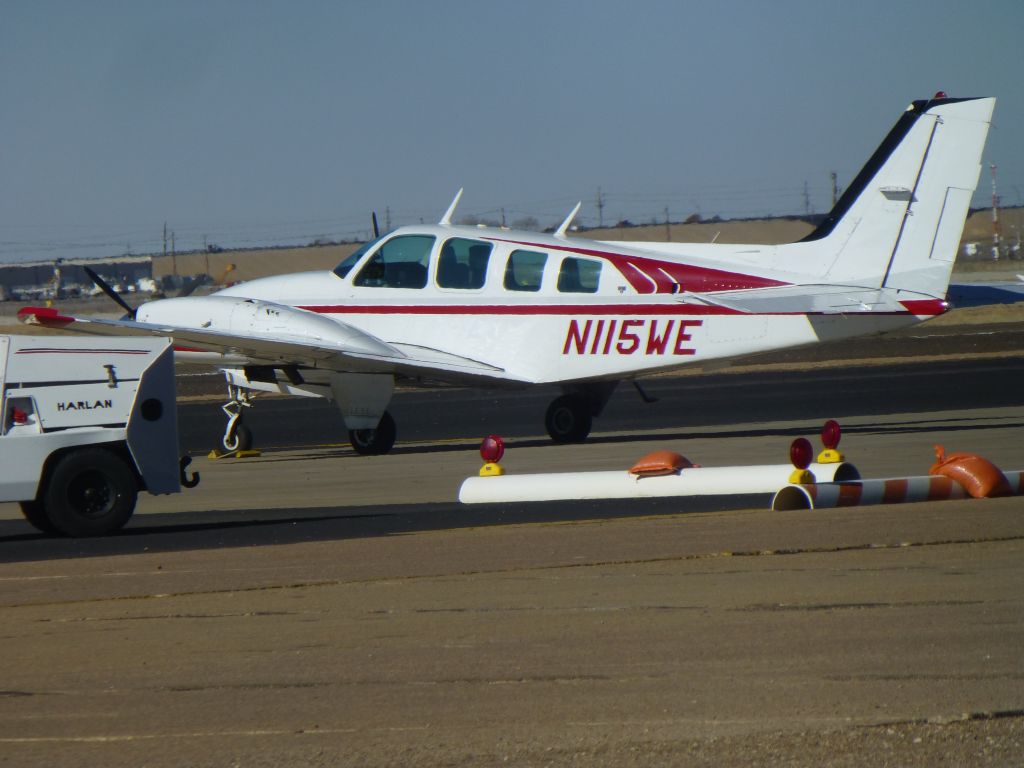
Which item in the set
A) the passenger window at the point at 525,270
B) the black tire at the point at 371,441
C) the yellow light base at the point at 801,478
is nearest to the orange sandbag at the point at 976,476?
the yellow light base at the point at 801,478

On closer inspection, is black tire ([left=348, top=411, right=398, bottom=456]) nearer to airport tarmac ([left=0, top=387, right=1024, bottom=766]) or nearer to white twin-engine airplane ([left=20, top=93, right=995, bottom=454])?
white twin-engine airplane ([left=20, top=93, right=995, bottom=454])

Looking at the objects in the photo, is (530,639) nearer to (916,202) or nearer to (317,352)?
(317,352)

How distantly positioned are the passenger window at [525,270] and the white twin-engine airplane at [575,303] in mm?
19

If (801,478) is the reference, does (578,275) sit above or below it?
above

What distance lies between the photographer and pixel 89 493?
10.7 meters

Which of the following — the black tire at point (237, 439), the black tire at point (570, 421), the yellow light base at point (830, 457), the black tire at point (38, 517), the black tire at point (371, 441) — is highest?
the yellow light base at point (830, 457)

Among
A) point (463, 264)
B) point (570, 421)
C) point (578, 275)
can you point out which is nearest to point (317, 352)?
point (463, 264)

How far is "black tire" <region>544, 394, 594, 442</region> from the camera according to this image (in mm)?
18297

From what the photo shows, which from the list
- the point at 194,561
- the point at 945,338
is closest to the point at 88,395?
the point at 194,561

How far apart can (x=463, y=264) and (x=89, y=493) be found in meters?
8.05

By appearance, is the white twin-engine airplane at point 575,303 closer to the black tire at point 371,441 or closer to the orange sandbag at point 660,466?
the black tire at point 371,441

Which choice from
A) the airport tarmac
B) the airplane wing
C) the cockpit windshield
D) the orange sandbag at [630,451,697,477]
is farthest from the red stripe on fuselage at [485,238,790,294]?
the airport tarmac

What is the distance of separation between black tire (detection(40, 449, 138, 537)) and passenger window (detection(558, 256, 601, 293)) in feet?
25.7

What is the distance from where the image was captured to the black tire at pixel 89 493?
1047 cm
